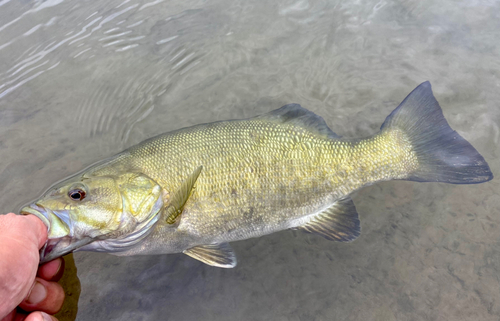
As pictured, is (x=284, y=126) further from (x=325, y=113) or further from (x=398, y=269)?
(x=398, y=269)

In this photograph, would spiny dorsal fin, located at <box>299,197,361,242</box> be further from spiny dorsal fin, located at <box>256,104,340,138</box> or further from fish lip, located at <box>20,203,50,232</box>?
fish lip, located at <box>20,203,50,232</box>

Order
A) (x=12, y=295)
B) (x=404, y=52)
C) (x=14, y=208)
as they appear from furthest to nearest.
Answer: (x=404, y=52) < (x=14, y=208) < (x=12, y=295)

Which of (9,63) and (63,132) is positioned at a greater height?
(9,63)

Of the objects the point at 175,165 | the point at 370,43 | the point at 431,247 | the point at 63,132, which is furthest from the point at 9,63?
the point at 431,247

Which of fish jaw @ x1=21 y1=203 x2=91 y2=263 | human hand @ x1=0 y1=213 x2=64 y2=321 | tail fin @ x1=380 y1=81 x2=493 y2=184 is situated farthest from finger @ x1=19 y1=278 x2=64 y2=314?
tail fin @ x1=380 y1=81 x2=493 y2=184

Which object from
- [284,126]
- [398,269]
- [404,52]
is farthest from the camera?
[404,52]

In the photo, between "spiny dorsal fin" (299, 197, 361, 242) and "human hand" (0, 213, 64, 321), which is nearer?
"human hand" (0, 213, 64, 321)
